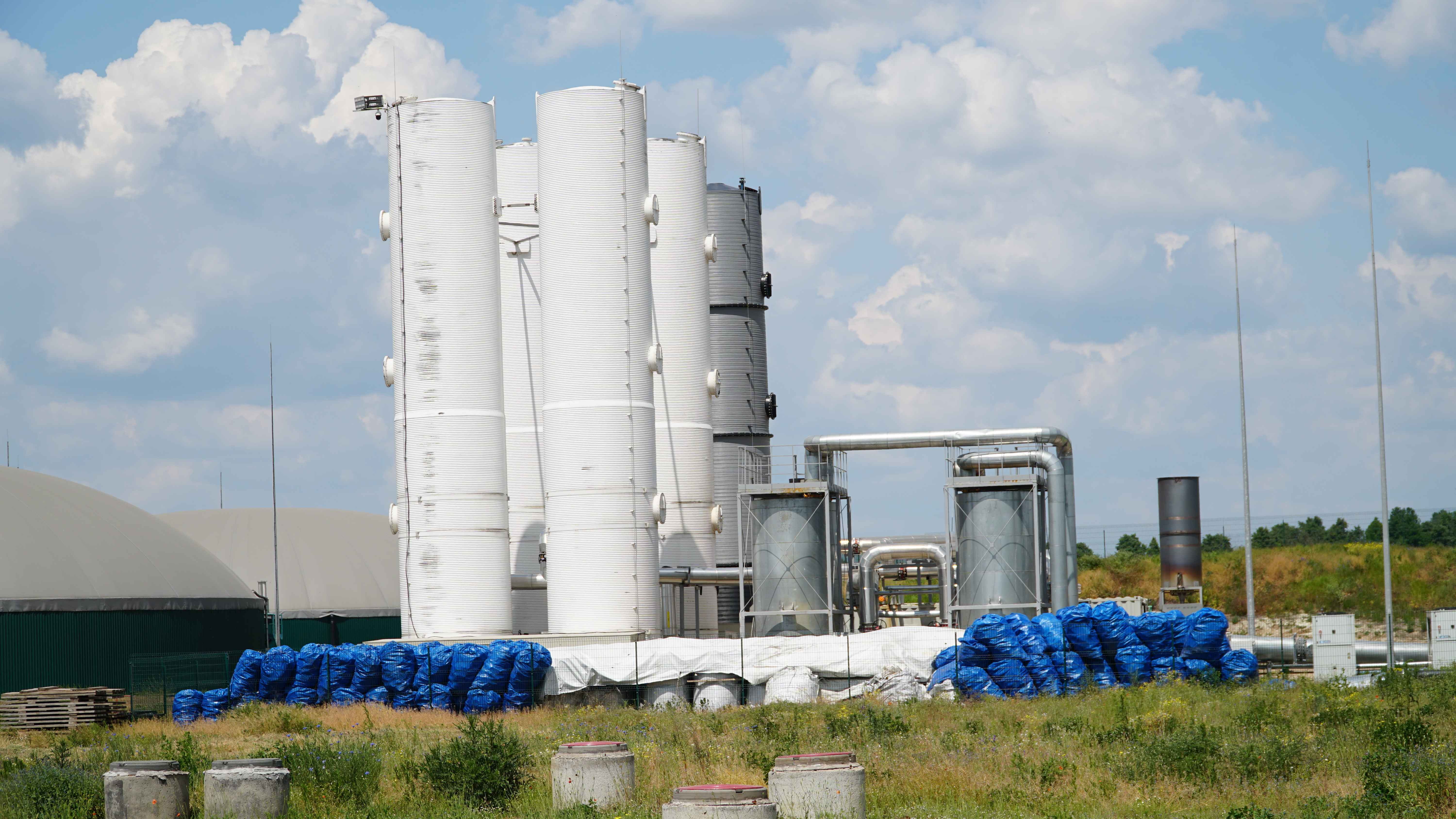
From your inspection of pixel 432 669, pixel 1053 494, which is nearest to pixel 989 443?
pixel 1053 494

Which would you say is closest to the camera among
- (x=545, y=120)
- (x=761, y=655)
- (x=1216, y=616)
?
(x=1216, y=616)

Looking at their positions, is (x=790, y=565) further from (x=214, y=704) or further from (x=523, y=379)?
(x=214, y=704)

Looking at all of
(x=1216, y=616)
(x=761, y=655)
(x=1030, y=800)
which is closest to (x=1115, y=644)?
(x=1216, y=616)

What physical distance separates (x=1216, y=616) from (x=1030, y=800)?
45.1 feet

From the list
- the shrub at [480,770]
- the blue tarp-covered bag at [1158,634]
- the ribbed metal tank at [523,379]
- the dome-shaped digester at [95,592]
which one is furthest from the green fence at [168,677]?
the blue tarp-covered bag at [1158,634]

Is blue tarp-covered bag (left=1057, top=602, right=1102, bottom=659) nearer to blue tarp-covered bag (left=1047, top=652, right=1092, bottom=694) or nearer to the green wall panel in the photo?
blue tarp-covered bag (left=1047, top=652, right=1092, bottom=694)

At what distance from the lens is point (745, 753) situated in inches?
760

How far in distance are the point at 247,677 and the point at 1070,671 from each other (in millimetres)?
17133

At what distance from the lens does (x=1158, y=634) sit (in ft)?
91.5

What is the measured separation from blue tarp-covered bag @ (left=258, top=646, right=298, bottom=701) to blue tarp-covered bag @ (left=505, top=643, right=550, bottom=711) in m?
4.80

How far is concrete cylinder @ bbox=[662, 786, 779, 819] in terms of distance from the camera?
1270 centimetres

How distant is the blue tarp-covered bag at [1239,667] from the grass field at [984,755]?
5.00 ft

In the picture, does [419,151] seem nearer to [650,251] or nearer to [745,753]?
[650,251]

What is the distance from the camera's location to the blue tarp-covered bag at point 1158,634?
27844 millimetres
